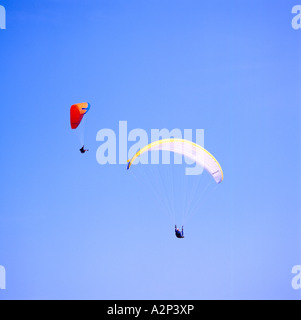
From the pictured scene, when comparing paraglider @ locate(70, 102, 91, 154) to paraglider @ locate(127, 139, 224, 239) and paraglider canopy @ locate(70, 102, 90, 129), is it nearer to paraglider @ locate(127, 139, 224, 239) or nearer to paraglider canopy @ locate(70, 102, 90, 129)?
paraglider canopy @ locate(70, 102, 90, 129)

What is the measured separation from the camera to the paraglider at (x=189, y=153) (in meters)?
28.9

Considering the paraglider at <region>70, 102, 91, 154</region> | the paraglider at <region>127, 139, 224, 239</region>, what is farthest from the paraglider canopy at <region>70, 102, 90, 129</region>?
the paraglider at <region>127, 139, 224, 239</region>

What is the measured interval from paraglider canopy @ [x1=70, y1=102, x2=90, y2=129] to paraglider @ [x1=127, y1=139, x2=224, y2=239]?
6355 mm

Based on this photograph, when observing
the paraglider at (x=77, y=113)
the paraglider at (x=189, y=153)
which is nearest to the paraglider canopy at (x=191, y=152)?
the paraglider at (x=189, y=153)

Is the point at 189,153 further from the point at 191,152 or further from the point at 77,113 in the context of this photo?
the point at 77,113

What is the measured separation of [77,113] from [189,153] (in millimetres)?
7297

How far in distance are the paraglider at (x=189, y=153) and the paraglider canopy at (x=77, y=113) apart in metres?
6.35

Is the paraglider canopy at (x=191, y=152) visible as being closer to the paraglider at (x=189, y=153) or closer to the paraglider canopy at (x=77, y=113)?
the paraglider at (x=189, y=153)

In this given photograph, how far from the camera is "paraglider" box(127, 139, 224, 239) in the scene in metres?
28.9

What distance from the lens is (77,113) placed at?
3394 centimetres
